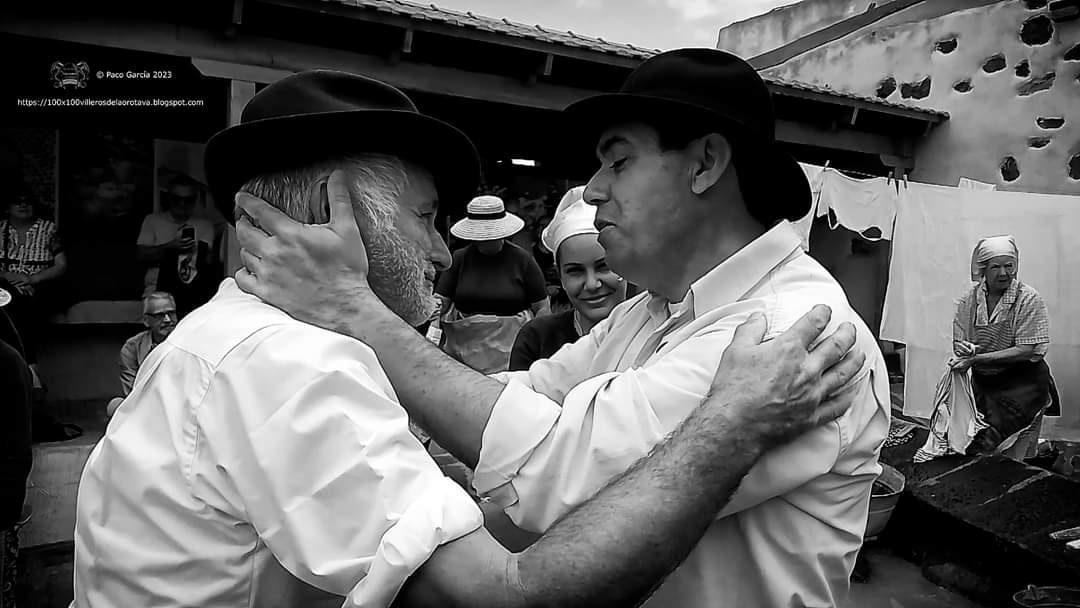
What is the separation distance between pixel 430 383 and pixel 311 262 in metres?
0.31

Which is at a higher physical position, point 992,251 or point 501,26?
point 501,26

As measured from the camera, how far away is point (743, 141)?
5.27ft

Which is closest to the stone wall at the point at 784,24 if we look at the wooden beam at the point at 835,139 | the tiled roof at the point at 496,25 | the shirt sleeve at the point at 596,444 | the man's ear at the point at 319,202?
the wooden beam at the point at 835,139

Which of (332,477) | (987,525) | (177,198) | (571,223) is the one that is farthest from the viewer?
(177,198)

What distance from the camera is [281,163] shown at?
1.39 meters

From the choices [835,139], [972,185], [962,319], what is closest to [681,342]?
[962,319]

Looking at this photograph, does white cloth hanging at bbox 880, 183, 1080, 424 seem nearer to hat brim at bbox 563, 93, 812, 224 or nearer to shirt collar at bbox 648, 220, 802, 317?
hat brim at bbox 563, 93, 812, 224

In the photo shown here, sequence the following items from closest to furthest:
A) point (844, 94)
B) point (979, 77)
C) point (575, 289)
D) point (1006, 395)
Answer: point (575, 289) < point (1006, 395) < point (844, 94) < point (979, 77)

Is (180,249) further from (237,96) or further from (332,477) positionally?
(332,477)

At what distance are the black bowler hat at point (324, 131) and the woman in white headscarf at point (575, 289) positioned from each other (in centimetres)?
198

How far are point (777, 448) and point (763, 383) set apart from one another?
0.13 metres

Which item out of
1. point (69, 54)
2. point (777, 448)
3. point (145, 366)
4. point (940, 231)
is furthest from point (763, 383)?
point (940, 231)

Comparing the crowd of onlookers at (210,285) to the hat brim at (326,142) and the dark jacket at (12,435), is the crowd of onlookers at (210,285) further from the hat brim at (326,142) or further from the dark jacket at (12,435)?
the hat brim at (326,142)

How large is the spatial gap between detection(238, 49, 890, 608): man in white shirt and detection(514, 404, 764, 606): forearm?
87 millimetres
